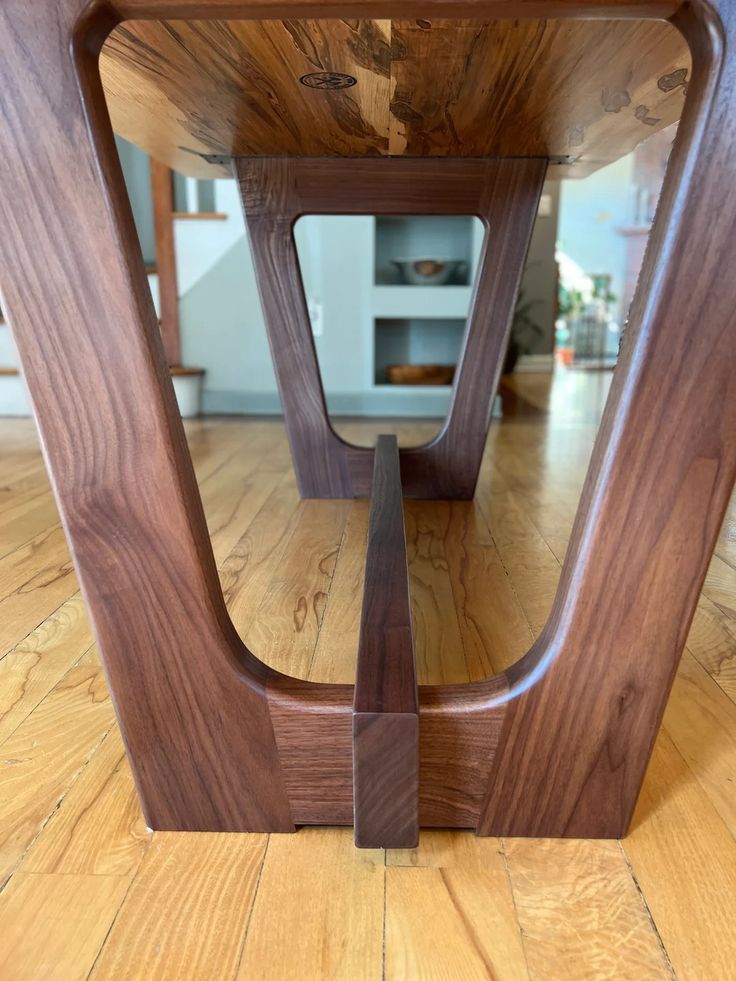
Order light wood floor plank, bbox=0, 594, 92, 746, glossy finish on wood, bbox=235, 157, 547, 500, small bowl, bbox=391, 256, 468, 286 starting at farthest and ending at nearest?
small bowl, bbox=391, 256, 468, 286 → glossy finish on wood, bbox=235, 157, 547, 500 → light wood floor plank, bbox=0, 594, 92, 746

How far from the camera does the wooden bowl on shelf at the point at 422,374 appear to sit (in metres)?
2.65

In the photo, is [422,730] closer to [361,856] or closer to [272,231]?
[361,856]

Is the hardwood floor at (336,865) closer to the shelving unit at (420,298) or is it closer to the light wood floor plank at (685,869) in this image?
the light wood floor plank at (685,869)

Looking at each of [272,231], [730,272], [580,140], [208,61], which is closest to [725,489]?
[730,272]

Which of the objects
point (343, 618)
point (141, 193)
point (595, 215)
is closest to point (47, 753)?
point (343, 618)

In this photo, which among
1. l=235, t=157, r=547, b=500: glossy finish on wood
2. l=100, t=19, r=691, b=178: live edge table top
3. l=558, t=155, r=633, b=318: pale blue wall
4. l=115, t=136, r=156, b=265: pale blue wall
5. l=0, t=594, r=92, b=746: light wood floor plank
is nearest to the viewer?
l=100, t=19, r=691, b=178: live edge table top

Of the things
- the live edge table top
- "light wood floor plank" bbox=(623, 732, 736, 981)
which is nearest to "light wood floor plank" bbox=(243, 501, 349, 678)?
"light wood floor plank" bbox=(623, 732, 736, 981)

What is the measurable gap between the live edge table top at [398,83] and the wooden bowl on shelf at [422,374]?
61.6 inches

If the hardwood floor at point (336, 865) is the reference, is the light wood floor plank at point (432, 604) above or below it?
below

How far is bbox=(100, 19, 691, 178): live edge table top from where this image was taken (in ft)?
1.74

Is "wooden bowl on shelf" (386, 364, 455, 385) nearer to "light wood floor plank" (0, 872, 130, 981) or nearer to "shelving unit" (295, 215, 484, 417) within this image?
"shelving unit" (295, 215, 484, 417)

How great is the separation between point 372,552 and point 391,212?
77 cm

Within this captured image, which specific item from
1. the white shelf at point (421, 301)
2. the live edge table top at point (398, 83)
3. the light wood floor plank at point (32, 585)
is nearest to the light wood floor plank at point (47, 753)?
the light wood floor plank at point (32, 585)

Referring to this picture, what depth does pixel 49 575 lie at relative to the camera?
1.07 m
